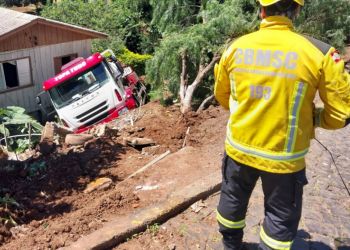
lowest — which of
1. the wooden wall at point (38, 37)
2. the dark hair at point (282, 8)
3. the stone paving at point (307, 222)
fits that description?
the wooden wall at point (38, 37)

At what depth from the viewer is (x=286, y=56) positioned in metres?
2.43

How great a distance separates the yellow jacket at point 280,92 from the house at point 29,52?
12.5 metres

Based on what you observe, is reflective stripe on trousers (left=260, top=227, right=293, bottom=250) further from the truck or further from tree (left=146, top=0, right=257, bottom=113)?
the truck

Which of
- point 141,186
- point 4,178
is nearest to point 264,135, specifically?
point 141,186

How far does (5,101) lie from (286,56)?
543 inches

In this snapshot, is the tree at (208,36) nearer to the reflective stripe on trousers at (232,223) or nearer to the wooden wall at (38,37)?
the reflective stripe on trousers at (232,223)

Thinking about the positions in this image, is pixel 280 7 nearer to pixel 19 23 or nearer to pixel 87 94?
pixel 87 94

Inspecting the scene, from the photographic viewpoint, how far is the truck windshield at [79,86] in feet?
41.1

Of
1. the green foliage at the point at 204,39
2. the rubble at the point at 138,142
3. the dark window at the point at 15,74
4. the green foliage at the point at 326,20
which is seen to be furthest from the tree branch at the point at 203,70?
the dark window at the point at 15,74

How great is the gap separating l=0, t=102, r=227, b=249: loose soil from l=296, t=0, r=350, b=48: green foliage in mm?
3520

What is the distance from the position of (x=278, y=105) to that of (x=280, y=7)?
1.95 feet

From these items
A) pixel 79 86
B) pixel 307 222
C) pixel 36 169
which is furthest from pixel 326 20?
pixel 36 169

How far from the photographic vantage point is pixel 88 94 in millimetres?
12625

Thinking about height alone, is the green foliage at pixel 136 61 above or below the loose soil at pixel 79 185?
below
